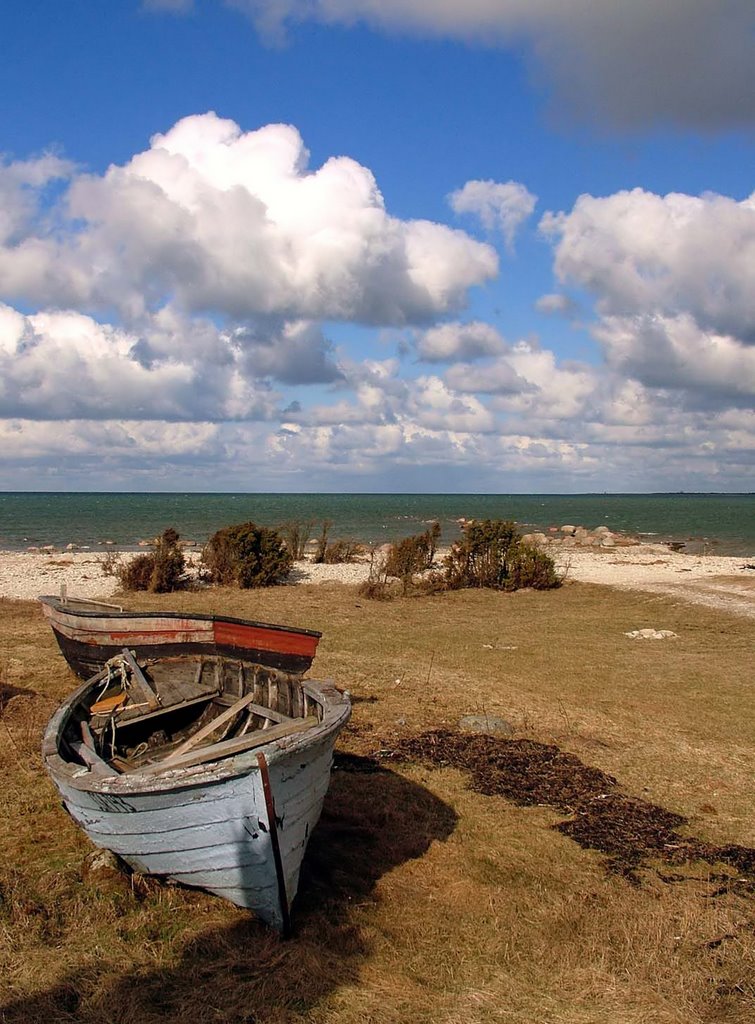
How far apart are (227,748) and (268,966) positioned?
190 cm

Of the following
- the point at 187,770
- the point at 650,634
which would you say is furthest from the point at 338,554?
the point at 187,770

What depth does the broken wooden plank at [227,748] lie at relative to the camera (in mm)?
6116

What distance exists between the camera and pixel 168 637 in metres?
9.82

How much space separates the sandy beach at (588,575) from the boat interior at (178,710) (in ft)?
42.6

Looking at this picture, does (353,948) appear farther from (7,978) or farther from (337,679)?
(337,679)

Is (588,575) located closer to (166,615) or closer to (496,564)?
(496,564)

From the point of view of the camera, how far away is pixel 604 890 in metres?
6.11

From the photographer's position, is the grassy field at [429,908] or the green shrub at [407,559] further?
the green shrub at [407,559]

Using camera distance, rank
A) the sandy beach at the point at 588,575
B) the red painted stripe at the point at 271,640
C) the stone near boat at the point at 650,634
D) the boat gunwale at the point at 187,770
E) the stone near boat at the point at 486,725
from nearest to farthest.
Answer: the boat gunwale at the point at 187,770, the red painted stripe at the point at 271,640, the stone near boat at the point at 486,725, the stone near boat at the point at 650,634, the sandy beach at the point at 588,575

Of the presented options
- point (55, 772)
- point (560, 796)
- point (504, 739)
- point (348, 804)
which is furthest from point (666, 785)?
point (55, 772)

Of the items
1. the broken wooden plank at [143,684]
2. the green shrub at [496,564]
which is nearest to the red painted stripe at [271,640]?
the broken wooden plank at [143,684]

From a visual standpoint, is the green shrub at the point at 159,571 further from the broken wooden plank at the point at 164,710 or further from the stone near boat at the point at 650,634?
the broken wooden plank at the point at 164,710

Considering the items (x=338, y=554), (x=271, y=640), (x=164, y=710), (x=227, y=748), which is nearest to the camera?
(x=227, y=748)

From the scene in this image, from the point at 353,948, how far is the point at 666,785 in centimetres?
452
